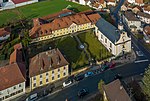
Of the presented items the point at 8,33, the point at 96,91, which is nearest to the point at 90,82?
the point at 96,91

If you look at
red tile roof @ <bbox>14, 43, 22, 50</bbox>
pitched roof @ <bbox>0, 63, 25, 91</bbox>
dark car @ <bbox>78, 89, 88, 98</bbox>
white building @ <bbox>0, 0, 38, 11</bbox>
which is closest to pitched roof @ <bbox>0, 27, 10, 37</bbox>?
red tile roof @ <bbox>14, 43, 22, 50</bbox>

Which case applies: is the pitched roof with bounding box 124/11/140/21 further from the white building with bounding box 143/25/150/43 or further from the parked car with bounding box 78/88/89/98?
the parked car with bounding box 78/88/89/98

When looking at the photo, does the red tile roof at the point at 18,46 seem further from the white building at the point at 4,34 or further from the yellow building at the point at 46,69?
the yellow building at the point at 46,69

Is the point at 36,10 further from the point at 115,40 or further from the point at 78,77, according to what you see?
the point at 78,77

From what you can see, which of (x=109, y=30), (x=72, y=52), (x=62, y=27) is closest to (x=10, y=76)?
(x=72, y=52)

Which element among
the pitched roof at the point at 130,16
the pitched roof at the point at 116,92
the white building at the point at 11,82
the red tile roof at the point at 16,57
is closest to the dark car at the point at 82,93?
the pitched roof at the point at 116,92

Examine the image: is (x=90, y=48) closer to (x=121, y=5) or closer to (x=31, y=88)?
(x=31, y=88)
